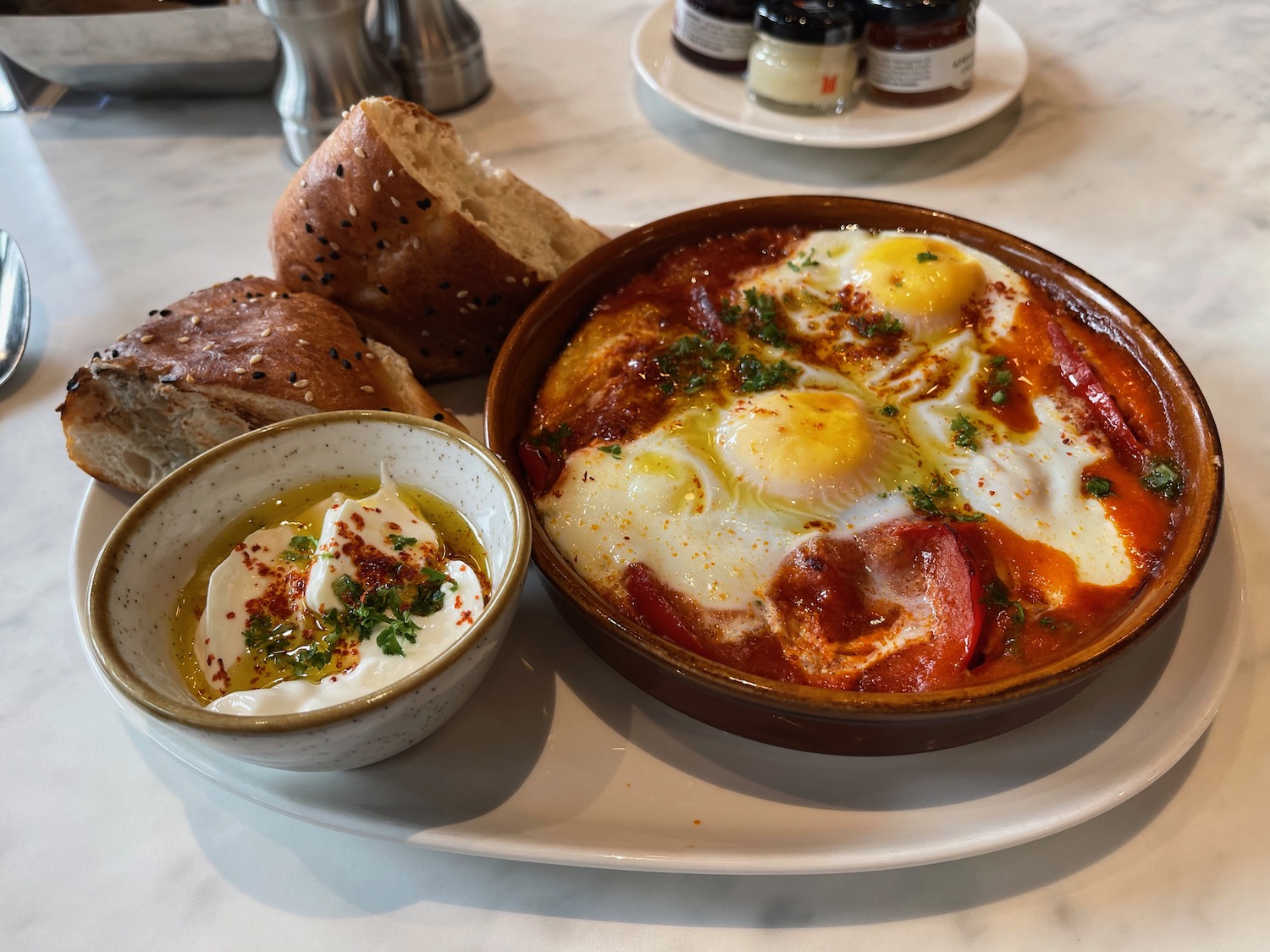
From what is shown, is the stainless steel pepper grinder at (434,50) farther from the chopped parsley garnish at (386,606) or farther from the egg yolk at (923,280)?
the chopped parsley garnish at (386,606)

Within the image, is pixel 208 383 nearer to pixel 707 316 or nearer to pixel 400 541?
pixel 400 541

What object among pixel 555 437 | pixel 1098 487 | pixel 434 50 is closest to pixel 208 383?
pixel 555 437

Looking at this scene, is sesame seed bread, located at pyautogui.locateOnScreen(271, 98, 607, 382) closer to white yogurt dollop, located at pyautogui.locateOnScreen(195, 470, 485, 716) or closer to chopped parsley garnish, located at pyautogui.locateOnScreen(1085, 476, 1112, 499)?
white yogurt dollop, located at pyautogui.locateOnScreen(195, 470, 485, 716)

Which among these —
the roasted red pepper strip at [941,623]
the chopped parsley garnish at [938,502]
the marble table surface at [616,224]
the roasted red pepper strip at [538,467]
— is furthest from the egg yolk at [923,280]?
the roasted red pepper strip at [538,467]

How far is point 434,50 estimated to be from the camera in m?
3.21

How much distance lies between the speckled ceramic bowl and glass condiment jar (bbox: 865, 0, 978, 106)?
6.87 ft

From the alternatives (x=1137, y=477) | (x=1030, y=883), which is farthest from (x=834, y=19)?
(x=1030, y=883)

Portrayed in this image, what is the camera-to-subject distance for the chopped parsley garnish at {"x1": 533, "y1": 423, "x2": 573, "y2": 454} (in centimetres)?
196

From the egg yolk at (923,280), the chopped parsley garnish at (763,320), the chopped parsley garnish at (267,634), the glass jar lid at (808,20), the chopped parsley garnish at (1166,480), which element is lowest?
the chopped parsley garnish at (267,634)

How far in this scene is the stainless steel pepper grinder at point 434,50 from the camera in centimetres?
312

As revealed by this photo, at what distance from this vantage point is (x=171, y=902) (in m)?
1.54

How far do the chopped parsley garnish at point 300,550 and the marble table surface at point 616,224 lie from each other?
439 millimetres

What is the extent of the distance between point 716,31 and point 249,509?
7.47ft

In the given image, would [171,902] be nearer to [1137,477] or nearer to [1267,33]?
[1137,477]
